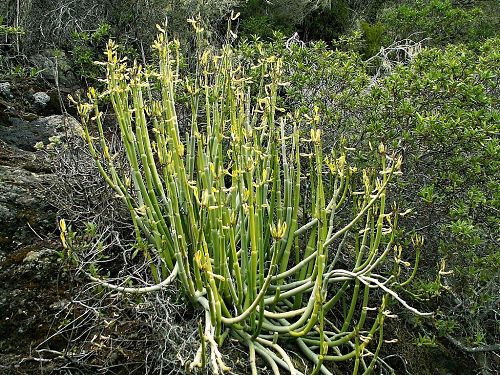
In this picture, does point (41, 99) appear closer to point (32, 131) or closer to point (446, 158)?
point (32, 131)

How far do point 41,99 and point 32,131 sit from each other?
65 cm

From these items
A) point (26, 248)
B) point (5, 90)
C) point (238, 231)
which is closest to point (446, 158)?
point (238, 231)

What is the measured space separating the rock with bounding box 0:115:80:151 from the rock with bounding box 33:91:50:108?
16.1 inches

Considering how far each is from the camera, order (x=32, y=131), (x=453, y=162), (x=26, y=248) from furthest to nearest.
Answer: (x=32, y=131), (x=453, y=162), (x=26, y=248)

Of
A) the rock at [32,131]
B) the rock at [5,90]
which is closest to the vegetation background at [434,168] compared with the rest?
the rock at [5,90]

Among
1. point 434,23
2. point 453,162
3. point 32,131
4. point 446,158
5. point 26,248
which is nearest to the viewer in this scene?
point 26,248

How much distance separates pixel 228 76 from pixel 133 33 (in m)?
3.24

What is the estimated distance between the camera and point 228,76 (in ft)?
9.23

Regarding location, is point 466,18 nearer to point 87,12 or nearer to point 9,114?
point 87,12

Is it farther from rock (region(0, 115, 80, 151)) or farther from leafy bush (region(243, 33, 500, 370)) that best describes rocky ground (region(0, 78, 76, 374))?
leafy bush (region(243, 33, 500, 370))

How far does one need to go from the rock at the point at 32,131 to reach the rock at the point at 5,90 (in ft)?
1.42

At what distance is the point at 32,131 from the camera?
383 centimetres

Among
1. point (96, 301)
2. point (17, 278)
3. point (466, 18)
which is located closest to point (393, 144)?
point (96, 301)

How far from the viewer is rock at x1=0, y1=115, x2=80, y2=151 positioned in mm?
3682
